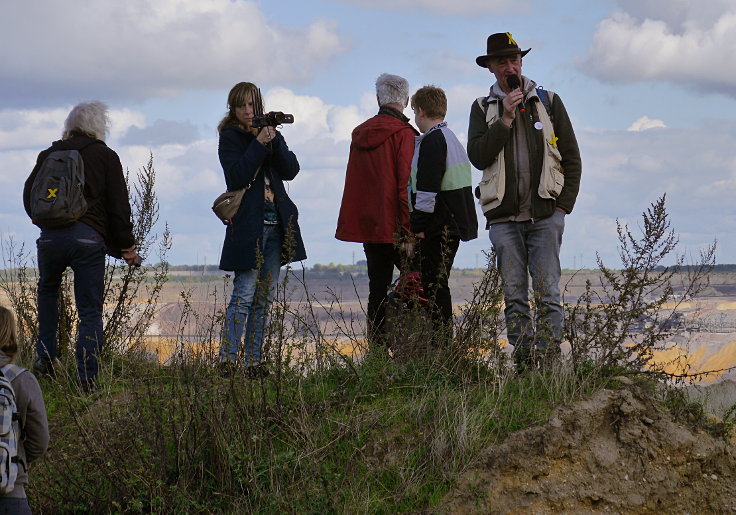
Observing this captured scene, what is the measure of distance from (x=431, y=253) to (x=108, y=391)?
271cm

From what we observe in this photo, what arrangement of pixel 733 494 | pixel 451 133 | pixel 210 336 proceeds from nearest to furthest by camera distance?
pixel 733 494 → pixel 210 336 → pixel 451 133

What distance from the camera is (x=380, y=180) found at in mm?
7793

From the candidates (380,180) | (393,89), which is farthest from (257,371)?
(393,89)

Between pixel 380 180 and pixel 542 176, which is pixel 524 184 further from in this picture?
pixel 380 180

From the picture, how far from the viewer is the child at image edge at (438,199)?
7.26 metres

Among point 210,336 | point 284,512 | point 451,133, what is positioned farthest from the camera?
point 451,133

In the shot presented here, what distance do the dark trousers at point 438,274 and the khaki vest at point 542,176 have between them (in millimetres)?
466

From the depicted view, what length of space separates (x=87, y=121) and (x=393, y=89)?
2535 mm

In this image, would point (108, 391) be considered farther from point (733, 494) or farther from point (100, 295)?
point (733, 494)

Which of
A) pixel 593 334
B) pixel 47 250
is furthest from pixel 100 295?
pixel 593 334

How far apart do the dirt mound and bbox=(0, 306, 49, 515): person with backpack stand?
2.19 m

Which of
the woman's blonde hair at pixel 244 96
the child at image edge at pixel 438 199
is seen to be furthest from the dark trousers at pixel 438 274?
the woman's blonde hair at pixel 244 96

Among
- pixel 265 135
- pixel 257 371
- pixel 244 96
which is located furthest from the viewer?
pixel 244 96

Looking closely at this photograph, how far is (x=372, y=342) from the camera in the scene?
7.00 metres
